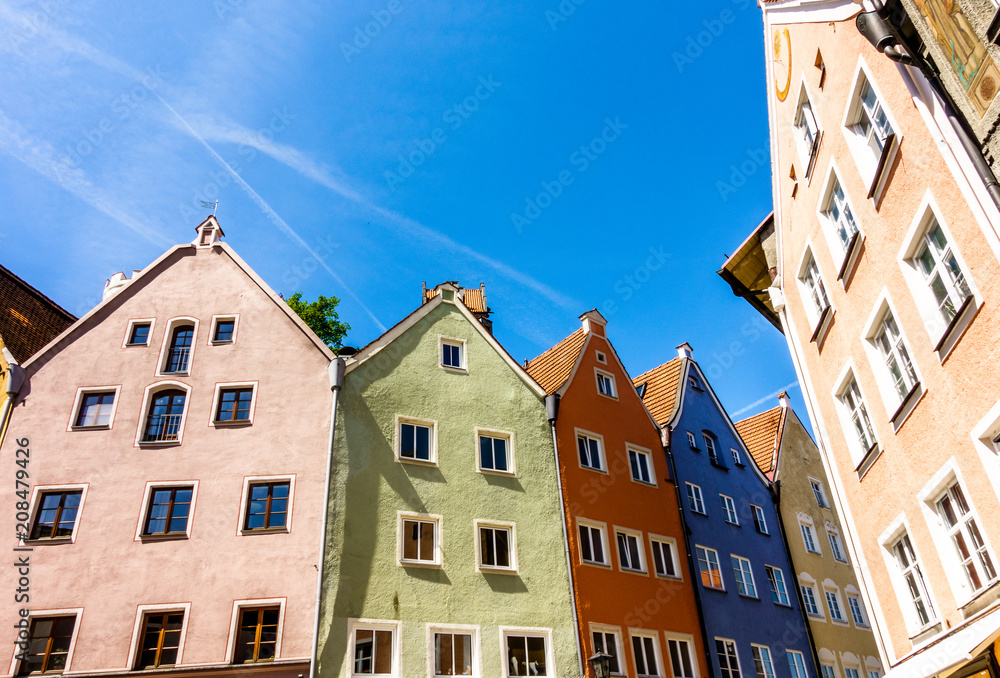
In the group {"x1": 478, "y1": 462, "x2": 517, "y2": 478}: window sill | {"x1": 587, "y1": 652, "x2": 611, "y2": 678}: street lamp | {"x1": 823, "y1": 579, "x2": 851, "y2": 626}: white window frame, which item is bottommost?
{"x1": 587, "y1": 652, "x2": 611, "y2": 678}: street lamp

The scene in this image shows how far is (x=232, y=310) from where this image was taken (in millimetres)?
27953

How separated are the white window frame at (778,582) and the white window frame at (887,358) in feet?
57.8

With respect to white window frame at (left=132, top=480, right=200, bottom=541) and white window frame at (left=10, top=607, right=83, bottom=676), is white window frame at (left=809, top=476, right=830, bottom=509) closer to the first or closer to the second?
white window frame at (left=132, top=480, right=200, bottom=541)

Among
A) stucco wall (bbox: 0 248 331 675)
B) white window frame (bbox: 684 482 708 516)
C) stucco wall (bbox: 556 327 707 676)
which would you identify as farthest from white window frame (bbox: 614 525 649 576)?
stucco wall (bbox: 0 248 331 675)

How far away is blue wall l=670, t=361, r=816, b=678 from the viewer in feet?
98.3

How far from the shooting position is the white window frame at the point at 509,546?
25.1 m

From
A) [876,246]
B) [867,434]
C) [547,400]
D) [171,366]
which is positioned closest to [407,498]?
[547,400]

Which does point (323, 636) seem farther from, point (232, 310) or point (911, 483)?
point (911, 483)

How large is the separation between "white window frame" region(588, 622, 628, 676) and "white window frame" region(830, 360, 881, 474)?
1031 cm

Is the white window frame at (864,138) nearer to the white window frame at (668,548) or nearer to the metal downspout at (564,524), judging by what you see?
the metal downspout at (564,524)

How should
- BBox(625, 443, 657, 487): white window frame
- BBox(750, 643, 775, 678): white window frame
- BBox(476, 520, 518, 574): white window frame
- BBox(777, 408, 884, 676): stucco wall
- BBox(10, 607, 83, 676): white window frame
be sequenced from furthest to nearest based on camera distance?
BBox(777, 408, 884, 676): stucco wall, BBox(625, 443, 657, 487): white window frame, BBox(750, 643, 775, 678): white window frame, BBox(476, 520, 518, 574): white window frame, BBox(10, 607, 83, 676): white window frame

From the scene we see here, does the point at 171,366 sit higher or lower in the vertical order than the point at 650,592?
higher

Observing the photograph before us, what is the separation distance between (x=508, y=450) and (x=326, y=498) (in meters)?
7.18

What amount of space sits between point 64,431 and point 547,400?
16.2 metres
